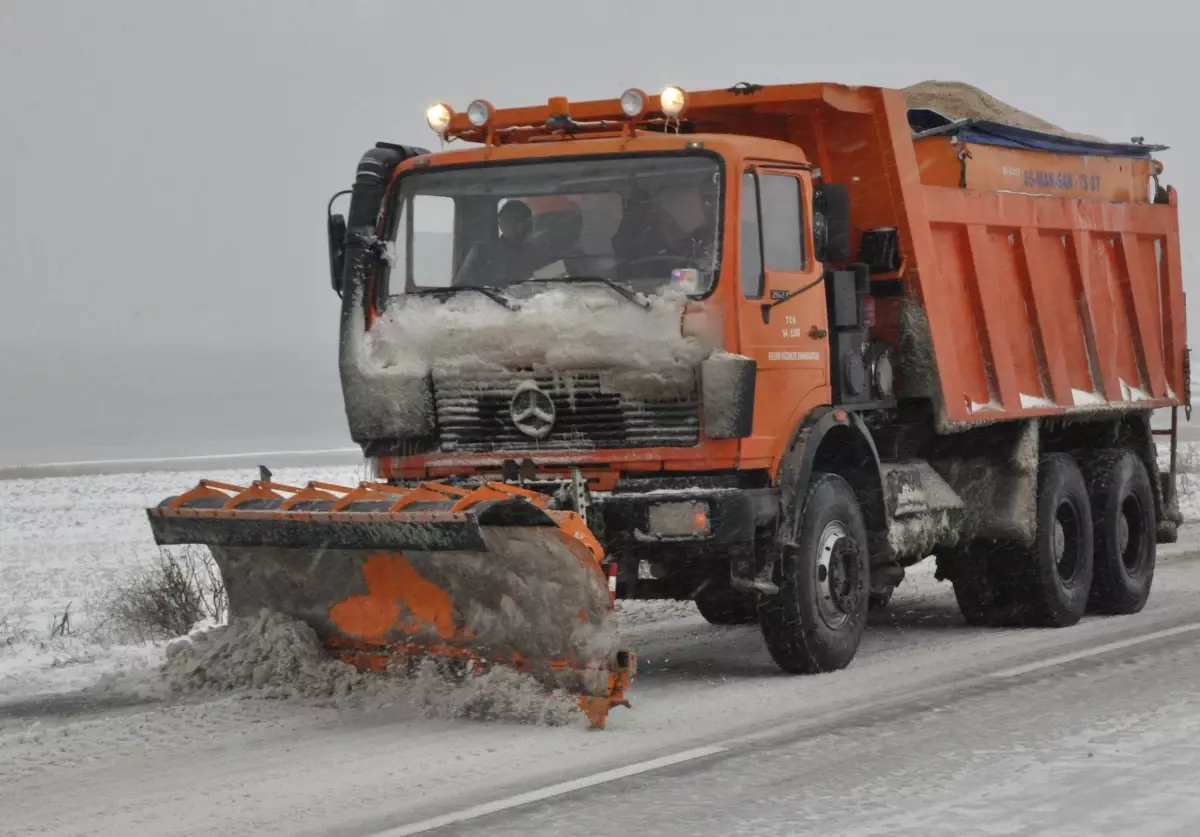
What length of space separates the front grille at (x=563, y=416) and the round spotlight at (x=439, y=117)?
1483 millimetres

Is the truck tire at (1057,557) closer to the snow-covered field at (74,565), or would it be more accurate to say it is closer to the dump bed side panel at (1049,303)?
the dump bed side panel at (1049,303)

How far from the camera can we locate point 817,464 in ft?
30.5

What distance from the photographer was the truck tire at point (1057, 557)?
11.1 metres

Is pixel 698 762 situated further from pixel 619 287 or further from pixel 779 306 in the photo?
pixel 779 306

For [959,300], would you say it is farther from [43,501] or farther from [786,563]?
[43,501]

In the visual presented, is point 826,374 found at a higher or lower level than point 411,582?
higher

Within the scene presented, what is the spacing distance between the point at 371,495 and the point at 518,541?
0.65m

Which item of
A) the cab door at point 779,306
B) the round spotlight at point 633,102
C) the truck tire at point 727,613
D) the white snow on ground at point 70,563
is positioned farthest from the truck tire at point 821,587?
the white snow on ground at point 70,563

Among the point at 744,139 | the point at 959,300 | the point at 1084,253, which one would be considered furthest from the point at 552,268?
the point at 1084,253

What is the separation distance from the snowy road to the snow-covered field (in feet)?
4.74

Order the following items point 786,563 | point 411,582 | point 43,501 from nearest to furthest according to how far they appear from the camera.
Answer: point 411,582 < point 786,563 < point 43,501

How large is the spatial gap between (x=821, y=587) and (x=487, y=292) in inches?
84.1

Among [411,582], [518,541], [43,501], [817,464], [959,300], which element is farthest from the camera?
[43,501]

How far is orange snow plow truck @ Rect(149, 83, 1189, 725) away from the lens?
780 centimetres
